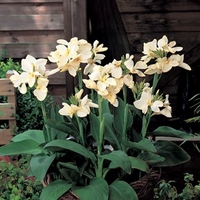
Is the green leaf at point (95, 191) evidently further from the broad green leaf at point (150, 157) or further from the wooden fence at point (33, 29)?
the wooden fence at point (33, 29)

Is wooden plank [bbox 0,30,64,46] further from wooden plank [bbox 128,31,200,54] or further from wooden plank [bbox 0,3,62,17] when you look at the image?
wooden plank [bbox 128,31,200,54]

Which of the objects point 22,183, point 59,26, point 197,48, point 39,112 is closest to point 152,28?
point 197,48

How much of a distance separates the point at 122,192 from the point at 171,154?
0.29 m

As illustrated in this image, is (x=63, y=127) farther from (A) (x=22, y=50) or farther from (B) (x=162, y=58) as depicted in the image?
(A) (x=22, y=50)

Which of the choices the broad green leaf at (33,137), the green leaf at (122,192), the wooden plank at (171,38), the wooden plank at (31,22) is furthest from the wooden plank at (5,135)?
the wooden plank at (171,38)

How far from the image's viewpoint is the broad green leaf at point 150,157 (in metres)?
1.88

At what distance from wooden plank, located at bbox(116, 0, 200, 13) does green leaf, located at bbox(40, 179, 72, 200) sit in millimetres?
3891

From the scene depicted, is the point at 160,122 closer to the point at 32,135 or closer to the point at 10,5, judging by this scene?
the point at 10,5

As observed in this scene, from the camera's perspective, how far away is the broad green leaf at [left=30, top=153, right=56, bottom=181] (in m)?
1.74

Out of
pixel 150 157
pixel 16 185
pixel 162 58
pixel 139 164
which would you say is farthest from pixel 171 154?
pixel 16 185

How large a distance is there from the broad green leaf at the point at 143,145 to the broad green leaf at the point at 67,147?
0.47ft

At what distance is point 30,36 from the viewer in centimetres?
437

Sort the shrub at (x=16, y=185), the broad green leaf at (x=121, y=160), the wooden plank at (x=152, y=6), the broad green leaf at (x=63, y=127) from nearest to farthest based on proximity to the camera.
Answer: the broad green leaf at (x=121, y=160) → the broad green leaf at (x=63, y=127) → the shrub at (x=16, y=185) → the wooden plank at (x=152, y=6)

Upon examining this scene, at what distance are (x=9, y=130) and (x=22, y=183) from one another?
4.22ft
